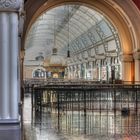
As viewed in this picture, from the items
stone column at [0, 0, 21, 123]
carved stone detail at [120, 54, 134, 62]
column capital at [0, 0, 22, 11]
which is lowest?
stone column at [0, 0, 21, 123]

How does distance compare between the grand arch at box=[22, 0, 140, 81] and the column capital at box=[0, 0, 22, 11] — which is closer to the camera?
the column capital at box=[0, 0, 22, 11]

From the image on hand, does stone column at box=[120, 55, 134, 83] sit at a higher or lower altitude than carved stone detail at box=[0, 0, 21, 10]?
lower

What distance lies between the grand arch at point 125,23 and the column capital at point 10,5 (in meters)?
17.5

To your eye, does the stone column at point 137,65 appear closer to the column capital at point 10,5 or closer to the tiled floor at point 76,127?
the tiled floor at point 76,127

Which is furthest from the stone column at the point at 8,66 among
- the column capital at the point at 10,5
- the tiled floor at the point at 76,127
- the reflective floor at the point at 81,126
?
the reflective floor at the point at 81,126

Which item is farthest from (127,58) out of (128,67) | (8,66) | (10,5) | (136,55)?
(10,5)

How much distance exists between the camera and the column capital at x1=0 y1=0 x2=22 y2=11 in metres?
9.36

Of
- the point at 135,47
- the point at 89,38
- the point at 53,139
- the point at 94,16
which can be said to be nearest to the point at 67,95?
the point at 53,139

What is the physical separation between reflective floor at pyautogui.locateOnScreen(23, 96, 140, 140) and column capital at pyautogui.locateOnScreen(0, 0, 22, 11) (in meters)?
2.83

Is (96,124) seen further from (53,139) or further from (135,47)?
(135,47)

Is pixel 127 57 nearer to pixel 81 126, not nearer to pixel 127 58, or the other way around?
pixel 127 58

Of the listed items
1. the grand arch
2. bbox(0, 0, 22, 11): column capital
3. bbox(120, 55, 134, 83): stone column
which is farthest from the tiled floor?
bbox(120, 55, 134, 83): stone column

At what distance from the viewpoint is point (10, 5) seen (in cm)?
941

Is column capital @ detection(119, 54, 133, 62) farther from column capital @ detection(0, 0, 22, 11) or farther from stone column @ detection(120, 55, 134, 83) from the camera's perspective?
column capital @ detection(0, 0, 22, 11)
